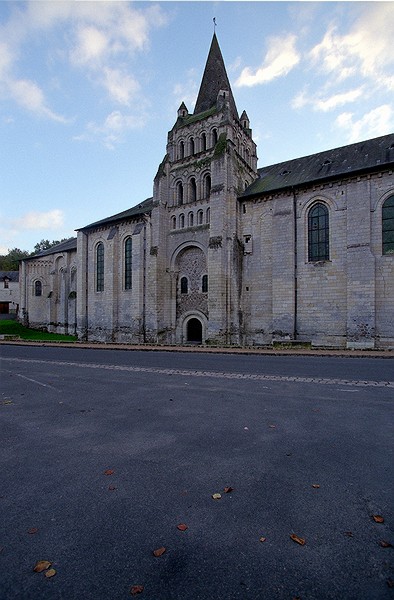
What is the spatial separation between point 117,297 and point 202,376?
2076 centimetres

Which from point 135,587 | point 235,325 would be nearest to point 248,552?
point 135,587

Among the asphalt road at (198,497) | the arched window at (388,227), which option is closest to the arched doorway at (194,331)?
the arched window at (388,227)

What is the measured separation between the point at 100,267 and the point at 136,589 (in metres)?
→ 31.0

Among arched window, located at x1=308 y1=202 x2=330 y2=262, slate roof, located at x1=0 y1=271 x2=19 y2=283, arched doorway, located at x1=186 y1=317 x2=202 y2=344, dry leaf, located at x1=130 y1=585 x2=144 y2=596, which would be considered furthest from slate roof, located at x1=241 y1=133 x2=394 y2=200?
slate roof, located at x1=0 y1=271 x2=19 y2=283

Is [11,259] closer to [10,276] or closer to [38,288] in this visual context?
[10,276]

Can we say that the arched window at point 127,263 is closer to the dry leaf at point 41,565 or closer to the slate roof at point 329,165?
the slate roof at point 329,165

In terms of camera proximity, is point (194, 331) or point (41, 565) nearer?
point (41, 565)

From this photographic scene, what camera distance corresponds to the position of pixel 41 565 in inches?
90.8

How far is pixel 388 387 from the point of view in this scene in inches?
311

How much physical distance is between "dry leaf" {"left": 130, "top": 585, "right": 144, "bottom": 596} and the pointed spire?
2988 cm

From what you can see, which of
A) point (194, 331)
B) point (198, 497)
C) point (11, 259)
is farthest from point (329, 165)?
point (11, 259)

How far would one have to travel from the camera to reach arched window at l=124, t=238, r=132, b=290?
2861cm

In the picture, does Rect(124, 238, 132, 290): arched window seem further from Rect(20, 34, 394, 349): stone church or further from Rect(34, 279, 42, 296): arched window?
Rect(34, 279, 42, 296): arched window

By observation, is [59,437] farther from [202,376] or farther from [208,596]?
[202,376]
